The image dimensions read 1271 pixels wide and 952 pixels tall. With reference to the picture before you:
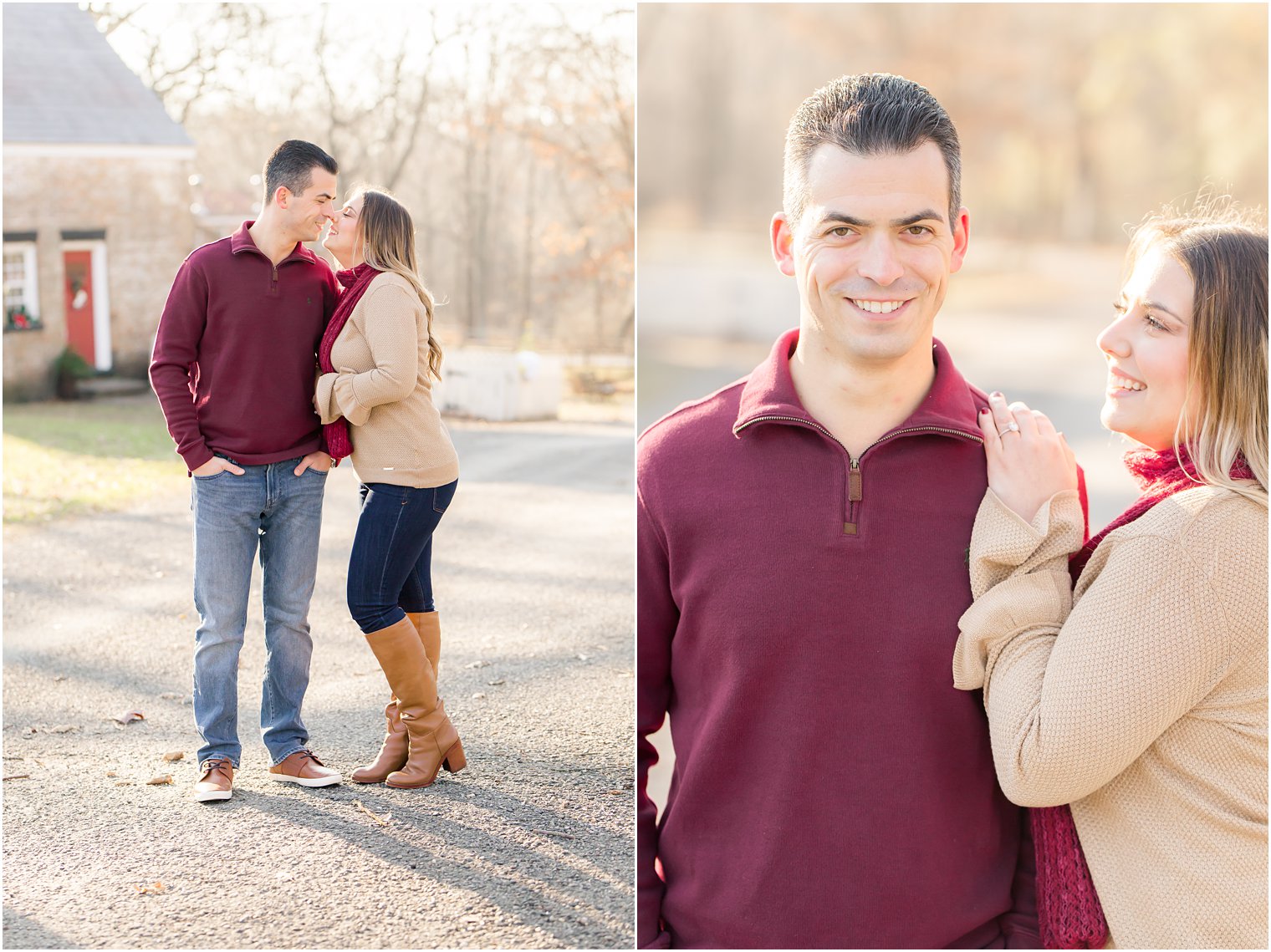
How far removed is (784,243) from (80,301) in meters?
17.5

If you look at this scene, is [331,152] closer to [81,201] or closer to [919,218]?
[81,201]

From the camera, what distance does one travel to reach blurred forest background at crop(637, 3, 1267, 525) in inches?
511

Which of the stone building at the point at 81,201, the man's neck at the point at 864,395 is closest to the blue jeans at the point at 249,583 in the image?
the man's neck at the point at 864,395

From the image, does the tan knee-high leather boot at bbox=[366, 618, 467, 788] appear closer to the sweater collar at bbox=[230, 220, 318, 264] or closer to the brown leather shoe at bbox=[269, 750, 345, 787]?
the brown leather shoe at bbox=[269, 750, 345, 787]

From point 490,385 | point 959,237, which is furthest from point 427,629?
point 490,385

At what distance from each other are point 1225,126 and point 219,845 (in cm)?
1707

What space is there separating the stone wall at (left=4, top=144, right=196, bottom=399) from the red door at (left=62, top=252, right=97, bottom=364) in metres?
0.25

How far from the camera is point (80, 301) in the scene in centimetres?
1728

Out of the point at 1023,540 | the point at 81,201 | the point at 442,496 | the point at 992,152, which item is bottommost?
the point at 442,496

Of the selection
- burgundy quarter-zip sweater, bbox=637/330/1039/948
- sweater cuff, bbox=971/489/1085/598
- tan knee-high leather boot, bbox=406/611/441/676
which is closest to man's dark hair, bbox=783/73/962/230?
burgundy quarter-zip sweater, bbox=637/330/1039/948

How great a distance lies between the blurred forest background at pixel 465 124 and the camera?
20.2 meters

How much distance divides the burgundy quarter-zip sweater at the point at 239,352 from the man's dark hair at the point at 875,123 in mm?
1722

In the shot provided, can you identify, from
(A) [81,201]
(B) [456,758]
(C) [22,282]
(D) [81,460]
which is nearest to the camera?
(B) [456,758]

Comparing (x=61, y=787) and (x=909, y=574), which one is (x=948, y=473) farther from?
(x=61, y=787)
